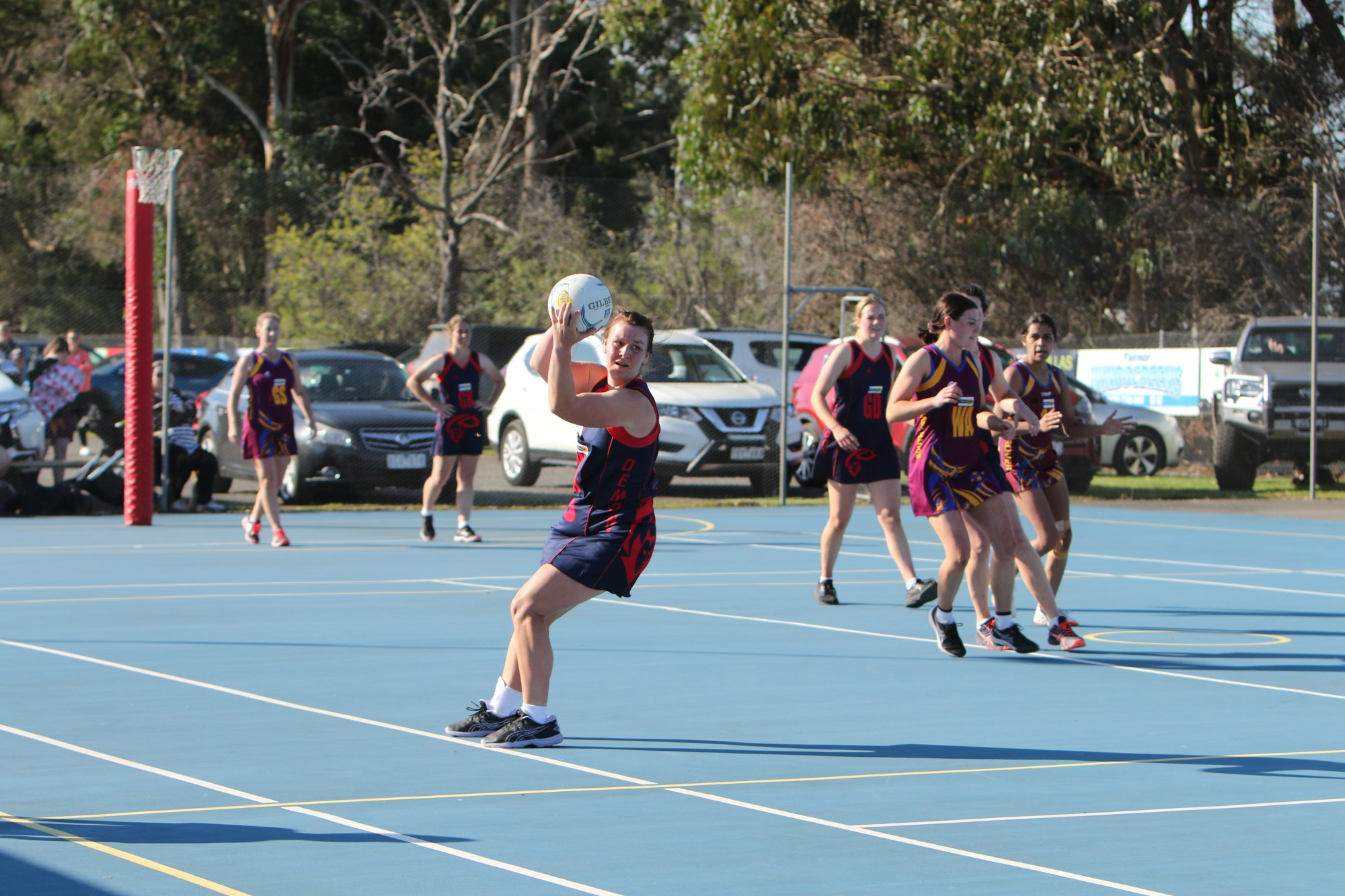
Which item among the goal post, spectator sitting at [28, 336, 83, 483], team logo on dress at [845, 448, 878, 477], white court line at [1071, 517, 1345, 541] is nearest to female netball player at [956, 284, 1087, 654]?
team logo on dress at [845, 448, 878, 477]

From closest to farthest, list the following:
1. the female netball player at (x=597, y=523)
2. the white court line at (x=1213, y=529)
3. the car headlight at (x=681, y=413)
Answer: the female netball player at (x=597, y=523) → the white court line at (x=1213, y=529) → the car headlight at (x=681, y=413)

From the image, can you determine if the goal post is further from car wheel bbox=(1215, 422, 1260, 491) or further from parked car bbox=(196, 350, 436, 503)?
car wheel bbox=(1215, 422, 1260, 491)

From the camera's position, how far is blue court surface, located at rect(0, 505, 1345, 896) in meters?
5.33

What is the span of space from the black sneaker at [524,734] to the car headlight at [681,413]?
14178 mm

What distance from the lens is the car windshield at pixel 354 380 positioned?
69.1ft

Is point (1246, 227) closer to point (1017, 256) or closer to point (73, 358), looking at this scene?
point (1017, 256)

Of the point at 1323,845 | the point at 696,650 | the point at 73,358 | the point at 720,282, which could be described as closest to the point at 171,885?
the point at 1323,845

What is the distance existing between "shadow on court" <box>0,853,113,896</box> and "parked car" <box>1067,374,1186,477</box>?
21.0m

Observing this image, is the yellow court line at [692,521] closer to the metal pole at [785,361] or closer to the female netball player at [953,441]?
the metal pole at [785,361]

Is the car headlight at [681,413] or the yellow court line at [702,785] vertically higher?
the car headlight at [681,413]

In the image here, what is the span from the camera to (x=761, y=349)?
24.4 meters

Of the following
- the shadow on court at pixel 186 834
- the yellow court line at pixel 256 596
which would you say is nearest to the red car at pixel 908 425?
the yellow court line at pixel 256 596

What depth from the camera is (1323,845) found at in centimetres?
566

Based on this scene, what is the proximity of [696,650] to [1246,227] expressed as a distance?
18.7 m
